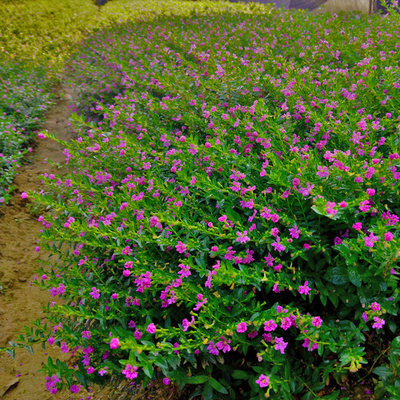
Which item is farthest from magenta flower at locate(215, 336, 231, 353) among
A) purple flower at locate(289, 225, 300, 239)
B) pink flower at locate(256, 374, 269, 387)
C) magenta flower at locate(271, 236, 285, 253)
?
purple flower at locate(289, 225, 300, 239)

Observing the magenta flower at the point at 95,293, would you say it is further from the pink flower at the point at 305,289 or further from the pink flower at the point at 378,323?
the pink flower at the point at 378,323

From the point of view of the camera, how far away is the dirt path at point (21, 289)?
2803 millimetres

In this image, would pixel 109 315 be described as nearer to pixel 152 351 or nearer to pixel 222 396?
pixel 152 351

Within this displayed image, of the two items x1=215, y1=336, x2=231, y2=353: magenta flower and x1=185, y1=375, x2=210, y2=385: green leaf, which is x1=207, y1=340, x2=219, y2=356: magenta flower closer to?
x1=215, y1=336, x2=231, y2=353: magenta flower

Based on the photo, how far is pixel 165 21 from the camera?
27.8 feet

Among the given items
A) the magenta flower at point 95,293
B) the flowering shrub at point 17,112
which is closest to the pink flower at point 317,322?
the magenta flower at point 95,293

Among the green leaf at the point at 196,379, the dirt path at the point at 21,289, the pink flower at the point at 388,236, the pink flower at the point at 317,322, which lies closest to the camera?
the pink flower at the point at 388,236

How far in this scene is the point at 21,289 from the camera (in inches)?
146

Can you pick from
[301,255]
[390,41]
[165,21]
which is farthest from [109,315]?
[165,21]

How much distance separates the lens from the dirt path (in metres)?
2.80

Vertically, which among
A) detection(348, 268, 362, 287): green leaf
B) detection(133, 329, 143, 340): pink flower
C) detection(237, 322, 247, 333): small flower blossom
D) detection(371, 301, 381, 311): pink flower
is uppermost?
detection(348, 268, 362, 287): green leaf

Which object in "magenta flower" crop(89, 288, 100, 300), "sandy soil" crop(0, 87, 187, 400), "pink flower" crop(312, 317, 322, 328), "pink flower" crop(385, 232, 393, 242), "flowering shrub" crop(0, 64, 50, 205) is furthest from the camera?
"flowering shrub" crop(0, 64, 50, 205)

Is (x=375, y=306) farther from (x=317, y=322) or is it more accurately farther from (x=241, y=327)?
(x=241, y=327)

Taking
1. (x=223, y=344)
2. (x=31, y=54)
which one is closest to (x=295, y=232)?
(x=223, y=344)
